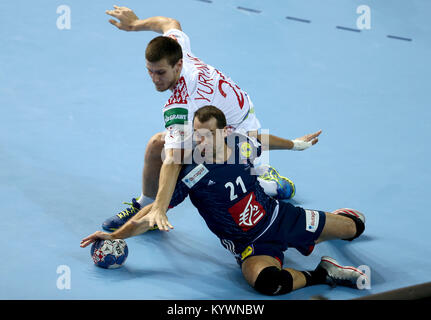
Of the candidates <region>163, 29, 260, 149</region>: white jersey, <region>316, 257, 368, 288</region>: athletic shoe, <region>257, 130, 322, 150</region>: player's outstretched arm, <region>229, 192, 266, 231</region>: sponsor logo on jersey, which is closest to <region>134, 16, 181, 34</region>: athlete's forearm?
<region>163, 29, 260, 149</region>: white jersey

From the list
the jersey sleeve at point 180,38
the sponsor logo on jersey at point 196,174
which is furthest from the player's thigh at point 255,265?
the jersey sleeve at point 180,38

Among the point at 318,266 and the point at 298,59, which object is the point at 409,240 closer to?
the point at 318,266

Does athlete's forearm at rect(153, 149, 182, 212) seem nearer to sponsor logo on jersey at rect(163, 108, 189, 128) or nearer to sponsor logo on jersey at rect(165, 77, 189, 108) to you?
sponsor logo on jersey at rect(163, 108, 189, 128)

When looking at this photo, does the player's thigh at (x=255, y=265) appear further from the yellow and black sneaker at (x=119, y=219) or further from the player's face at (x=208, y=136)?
the yellow and black sneaker at (x=119, y=219)

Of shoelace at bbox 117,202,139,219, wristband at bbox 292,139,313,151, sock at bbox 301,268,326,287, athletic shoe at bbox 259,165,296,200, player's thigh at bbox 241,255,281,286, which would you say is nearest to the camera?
player's thigh at bbox 241,255,281,286

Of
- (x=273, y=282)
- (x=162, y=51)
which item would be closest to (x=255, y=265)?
(x=273, y=282)

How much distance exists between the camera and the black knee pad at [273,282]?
450 centimetres

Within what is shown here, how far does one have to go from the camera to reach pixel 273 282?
4496mm

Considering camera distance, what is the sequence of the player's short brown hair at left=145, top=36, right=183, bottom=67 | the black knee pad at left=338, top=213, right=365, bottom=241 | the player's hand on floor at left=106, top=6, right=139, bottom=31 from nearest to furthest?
the player's short brown hair at left=145, top=36, right=183, bottom=67, the black knee pad at left=338, top=213, right=365, bottom=241, the player's hand on floor at left=106, top=6, right=139, bottom=31

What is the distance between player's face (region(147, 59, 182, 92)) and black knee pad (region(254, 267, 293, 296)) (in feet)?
5.13

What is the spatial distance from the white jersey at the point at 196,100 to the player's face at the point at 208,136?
0.17 meters

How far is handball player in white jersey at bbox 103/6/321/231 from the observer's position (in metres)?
4.78

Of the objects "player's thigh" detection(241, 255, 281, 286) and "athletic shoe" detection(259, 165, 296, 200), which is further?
"athletic shoe" detection(259, 165, 296, 200)

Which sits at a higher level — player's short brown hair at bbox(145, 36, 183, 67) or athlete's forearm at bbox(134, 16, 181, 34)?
athlete's forearm at bbox(134, 16, 181, 34)
